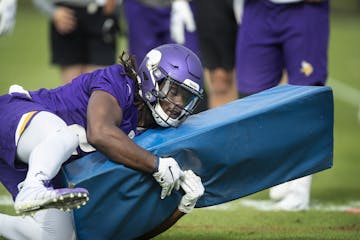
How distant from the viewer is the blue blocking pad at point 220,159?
18.3ft

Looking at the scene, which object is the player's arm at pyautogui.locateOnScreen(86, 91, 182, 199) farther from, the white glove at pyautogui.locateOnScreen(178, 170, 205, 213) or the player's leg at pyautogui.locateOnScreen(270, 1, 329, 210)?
the player's leg at pyautogui.locateOnScreen(270, 1, 329, 210)

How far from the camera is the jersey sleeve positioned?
5648 millimetres

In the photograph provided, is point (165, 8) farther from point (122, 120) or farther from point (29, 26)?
point (29, 26)

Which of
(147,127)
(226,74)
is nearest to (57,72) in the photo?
(226,74)

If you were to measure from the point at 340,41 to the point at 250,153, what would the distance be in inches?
582

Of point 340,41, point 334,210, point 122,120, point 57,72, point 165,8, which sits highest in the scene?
point 122,120

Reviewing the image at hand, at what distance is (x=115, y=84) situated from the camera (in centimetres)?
570

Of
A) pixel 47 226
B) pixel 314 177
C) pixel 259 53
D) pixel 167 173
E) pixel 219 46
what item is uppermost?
pixel 167 173

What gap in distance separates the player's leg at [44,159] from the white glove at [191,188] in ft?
2.22

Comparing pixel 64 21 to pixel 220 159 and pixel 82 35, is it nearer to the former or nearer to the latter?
pixel 82 35

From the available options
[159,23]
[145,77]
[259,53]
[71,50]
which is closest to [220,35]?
[159,23]

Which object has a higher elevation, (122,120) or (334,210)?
(122,120)

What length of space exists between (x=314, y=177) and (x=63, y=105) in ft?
14.5

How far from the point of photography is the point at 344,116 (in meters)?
13.3
